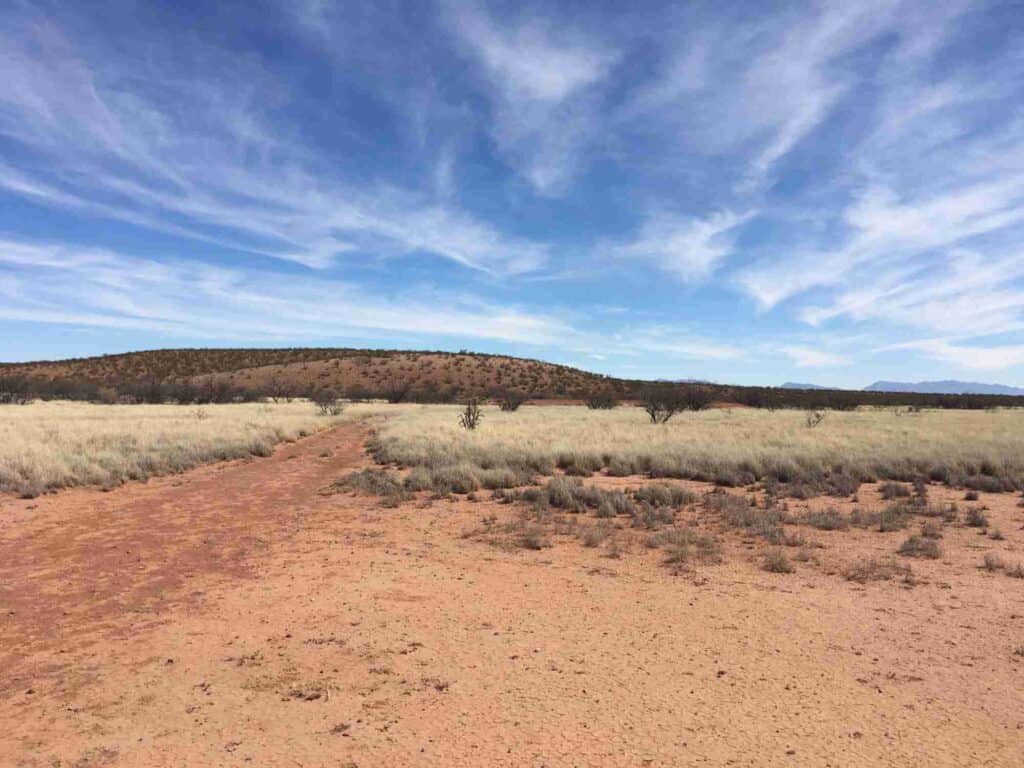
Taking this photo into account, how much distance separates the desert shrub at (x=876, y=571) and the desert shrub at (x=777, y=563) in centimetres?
68

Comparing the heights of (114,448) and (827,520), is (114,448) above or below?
above

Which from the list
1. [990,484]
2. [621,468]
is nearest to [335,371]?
[621,468]

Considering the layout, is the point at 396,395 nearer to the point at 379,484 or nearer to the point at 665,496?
the point at 379,484

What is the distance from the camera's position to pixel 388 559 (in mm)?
9070

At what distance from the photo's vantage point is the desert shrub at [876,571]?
7.99m

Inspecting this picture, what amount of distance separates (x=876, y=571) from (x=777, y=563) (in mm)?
1224

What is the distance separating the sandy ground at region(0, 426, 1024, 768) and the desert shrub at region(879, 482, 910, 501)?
348 centimetres

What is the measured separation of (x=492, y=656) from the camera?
5711 mm

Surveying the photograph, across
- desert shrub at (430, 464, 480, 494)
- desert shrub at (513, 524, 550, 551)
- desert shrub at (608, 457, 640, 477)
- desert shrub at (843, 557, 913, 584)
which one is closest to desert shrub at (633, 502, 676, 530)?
desert shrub at (513, 524, 550, 551)

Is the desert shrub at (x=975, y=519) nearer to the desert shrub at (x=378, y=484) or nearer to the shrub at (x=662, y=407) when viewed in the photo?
the desert shrub at (x=378, y=484)

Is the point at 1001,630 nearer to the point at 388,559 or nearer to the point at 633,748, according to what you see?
the point at 633,748

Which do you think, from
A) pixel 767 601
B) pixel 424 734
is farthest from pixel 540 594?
pixel 424 734

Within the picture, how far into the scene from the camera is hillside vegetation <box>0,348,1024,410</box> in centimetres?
6209

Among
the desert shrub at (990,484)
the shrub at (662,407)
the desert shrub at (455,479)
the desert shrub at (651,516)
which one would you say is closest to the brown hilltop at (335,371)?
the shrub at (662,407)
